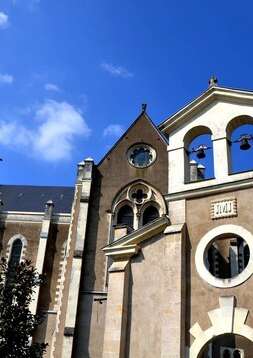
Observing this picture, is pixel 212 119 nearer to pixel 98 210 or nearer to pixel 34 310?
pixel 98 210

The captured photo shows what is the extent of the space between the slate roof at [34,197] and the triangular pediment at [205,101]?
20.3 metres

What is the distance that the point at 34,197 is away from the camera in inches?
1385

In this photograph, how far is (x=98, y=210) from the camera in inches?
888

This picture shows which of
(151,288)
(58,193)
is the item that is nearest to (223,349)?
(151,288)

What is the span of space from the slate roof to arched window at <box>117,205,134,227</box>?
1025 cm

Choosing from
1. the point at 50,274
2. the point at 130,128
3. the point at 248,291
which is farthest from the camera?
the point at 50,274

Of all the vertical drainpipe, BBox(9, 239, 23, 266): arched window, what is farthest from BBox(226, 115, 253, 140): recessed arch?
BBox(9, 239, 23, 266): arched window

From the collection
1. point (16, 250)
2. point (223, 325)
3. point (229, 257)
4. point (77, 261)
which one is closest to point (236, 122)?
point (223, 325)

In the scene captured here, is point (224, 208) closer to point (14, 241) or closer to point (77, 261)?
point (77, 261)

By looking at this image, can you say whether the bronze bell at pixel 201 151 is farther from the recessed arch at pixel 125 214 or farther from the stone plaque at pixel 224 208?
the recessed arch at pixel 125 214

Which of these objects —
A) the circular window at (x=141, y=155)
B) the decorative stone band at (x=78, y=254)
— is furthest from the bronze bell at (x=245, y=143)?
the decorative stone band at (x=78, y=254)

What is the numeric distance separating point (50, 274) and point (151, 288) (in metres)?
→ 17.5

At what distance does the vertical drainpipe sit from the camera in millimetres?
19453

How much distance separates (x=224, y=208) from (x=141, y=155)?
12.7m
